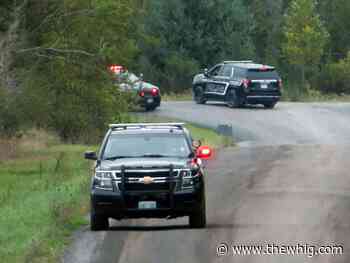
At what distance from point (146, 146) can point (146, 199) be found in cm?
135

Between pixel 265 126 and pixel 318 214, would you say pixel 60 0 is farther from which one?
pixel 318 214

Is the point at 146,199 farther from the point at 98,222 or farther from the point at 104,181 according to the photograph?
the point at 98,222

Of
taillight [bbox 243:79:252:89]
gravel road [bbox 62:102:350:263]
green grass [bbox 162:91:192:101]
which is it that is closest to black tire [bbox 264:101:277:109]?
taillight [bbox 243:79:252:89]

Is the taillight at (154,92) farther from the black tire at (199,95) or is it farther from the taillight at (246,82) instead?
the black tire at (199,95)

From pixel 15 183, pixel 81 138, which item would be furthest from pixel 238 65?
pixel 15 183

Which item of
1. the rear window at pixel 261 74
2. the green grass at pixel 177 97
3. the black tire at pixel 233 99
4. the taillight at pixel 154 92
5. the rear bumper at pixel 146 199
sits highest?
the rear bumper at pixel 146 199

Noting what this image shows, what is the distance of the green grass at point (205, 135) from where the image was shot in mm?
39062

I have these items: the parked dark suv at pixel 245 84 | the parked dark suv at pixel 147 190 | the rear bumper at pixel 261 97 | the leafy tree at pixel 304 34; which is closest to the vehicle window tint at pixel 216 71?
the parked dark suv at pixel 245 84

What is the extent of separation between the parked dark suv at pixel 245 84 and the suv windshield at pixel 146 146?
30.0 m

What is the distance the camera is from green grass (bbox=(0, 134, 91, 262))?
18016mm

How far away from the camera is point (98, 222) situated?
1978 cm

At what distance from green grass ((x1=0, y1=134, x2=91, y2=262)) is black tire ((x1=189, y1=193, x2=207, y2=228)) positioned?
2047 millimetres

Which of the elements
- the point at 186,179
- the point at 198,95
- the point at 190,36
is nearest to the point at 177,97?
the point at 190,36

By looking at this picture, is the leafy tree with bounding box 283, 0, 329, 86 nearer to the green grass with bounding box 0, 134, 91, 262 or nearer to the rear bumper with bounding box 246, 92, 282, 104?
the rear bumper with bounding box 246, 92, 282, 104
